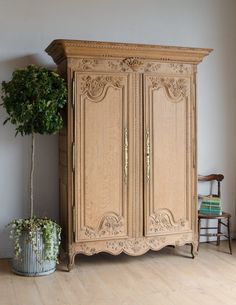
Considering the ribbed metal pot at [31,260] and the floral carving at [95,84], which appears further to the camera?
the floral carving at [95,84]

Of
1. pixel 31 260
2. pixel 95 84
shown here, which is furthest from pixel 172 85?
pixel 31 260

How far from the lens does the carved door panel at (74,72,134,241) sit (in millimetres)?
3955

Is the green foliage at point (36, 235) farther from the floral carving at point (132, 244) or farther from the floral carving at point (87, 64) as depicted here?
the floral carving at point (87, 64)

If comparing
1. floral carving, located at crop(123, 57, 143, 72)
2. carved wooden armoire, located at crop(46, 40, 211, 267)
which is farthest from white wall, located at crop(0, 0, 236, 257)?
floral carving, located at crop(123, 57, 143, 72)

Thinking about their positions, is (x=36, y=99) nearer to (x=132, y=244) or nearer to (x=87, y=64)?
(x=87, y=64)

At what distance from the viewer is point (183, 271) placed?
12.9 feet

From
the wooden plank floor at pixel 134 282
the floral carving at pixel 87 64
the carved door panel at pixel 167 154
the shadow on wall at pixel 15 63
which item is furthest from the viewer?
the shadow on wall at pixel 15 63

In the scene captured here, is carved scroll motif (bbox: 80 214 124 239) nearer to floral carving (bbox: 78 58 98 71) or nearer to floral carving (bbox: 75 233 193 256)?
floral carving (bbox: 75 233 193 256)

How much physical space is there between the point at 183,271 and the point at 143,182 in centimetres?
87

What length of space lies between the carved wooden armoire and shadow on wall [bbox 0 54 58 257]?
0.69 ft

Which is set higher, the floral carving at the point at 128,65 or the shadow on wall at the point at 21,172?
the floral carving at the point at 128,65

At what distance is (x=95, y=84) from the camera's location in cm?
397

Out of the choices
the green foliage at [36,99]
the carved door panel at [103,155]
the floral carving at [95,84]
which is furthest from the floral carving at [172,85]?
the green foliage at [36,99]

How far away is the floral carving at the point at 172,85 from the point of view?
4164mm
